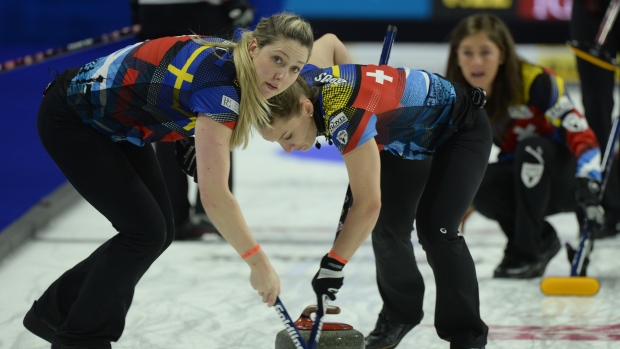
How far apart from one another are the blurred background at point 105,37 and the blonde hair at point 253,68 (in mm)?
940

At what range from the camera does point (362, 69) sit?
2783 millimetres

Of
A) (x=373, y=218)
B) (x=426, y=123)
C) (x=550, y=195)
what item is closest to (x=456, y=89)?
(x=426, y=123)

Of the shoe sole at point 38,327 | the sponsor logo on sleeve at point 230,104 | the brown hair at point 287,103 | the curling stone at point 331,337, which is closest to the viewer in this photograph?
the sponsor logo on sleeve at point 230,104

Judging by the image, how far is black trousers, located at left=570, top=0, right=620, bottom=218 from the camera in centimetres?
Answer: 460

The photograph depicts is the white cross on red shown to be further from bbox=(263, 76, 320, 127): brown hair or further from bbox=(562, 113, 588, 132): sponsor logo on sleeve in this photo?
bbox=(562, 113, 588, 132): sponsor logo on sleeve

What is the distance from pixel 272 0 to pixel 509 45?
293 cm

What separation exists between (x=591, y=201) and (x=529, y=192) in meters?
0.27

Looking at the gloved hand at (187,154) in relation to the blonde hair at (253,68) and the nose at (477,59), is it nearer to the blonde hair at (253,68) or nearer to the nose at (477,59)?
the blonde hair at (253,68)

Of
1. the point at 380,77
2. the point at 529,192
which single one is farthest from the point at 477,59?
the point at 380,77

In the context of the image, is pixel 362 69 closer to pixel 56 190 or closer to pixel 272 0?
pixel 56 190

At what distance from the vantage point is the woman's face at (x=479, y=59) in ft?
12.7

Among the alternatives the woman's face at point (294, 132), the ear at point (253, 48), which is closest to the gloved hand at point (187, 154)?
the woman's face at point (294, 132)

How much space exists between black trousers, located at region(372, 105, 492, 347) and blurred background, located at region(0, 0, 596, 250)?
3.97ft

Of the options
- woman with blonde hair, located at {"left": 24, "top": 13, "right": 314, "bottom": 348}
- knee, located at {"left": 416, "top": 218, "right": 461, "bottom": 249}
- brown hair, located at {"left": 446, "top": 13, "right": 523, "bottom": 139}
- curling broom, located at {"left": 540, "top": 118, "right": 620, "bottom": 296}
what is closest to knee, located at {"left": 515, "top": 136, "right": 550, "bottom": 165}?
brown hair, located at {"left": 446, "top": 13, "right": 523, "bottom": 139}
